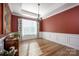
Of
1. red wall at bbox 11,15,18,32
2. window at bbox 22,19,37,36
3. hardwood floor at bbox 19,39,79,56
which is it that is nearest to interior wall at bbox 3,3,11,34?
red wall at bbox 11,15,18,32

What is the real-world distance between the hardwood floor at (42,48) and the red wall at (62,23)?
31 centimetres

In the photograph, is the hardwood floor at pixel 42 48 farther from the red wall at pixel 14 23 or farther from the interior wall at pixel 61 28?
the red wall at pixel 14 23

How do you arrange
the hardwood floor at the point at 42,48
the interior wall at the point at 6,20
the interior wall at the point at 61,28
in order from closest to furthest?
the interior wall at the point at 6,20, the hardwood floor at the point at 42,48, the interior wall at the point at 61,28

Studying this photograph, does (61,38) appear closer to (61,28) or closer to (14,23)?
(61,28)

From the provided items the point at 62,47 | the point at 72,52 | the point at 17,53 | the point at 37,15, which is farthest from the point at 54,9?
the point at 17,53

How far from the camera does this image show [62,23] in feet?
7.14

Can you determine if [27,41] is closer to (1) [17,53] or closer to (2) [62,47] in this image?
(1) [17,53]

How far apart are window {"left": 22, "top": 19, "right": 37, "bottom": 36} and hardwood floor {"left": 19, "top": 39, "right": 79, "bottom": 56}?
0.58 ft

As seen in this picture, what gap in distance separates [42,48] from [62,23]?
757mm

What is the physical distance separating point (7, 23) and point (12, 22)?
0.10m

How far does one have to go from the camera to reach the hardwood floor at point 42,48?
1903 millimetres

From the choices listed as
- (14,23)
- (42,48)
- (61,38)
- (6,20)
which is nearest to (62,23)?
(61,38)

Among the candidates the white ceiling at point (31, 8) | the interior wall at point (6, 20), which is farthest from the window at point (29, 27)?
the interior wall at point (6, 20)

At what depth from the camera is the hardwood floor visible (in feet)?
6.24
